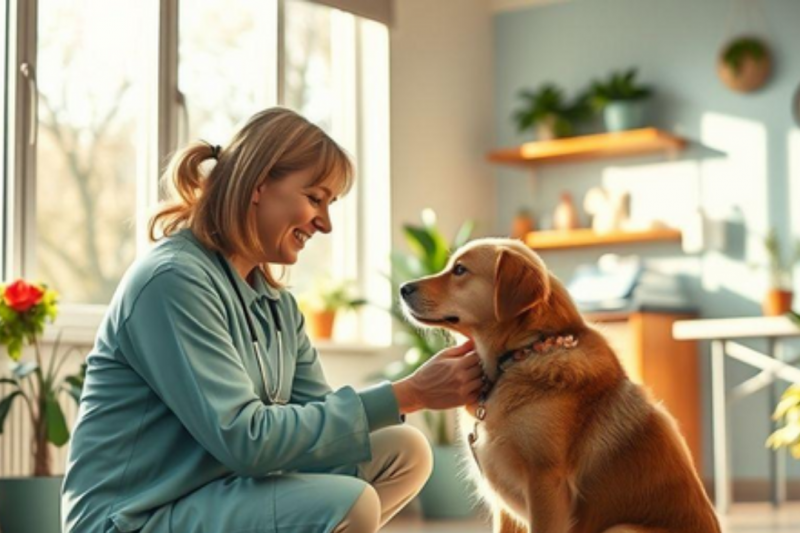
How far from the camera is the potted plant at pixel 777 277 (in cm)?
580

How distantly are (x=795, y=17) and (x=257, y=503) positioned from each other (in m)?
4.82

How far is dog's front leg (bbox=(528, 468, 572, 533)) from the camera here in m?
2.26

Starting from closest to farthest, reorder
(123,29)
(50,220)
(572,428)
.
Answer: (572,428)
(50,220)
(123,29)

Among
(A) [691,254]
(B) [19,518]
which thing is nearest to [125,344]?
(B) [19,518]

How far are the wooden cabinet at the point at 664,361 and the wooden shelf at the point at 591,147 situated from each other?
856 mm

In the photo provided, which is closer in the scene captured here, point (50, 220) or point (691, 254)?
point (50, 220)

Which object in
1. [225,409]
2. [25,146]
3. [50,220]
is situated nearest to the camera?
[225,409]

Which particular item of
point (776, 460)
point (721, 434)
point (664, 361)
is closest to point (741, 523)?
point (721, 434)

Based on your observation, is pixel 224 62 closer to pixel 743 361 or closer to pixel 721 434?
pixel 721 434

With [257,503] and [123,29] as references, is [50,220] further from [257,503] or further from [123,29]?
[257,503]

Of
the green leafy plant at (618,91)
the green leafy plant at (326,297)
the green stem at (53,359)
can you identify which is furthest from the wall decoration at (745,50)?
the green stem at (53,359)

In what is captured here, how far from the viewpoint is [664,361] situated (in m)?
6.00

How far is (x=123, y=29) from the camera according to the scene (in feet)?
16.6

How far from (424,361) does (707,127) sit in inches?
77.5
